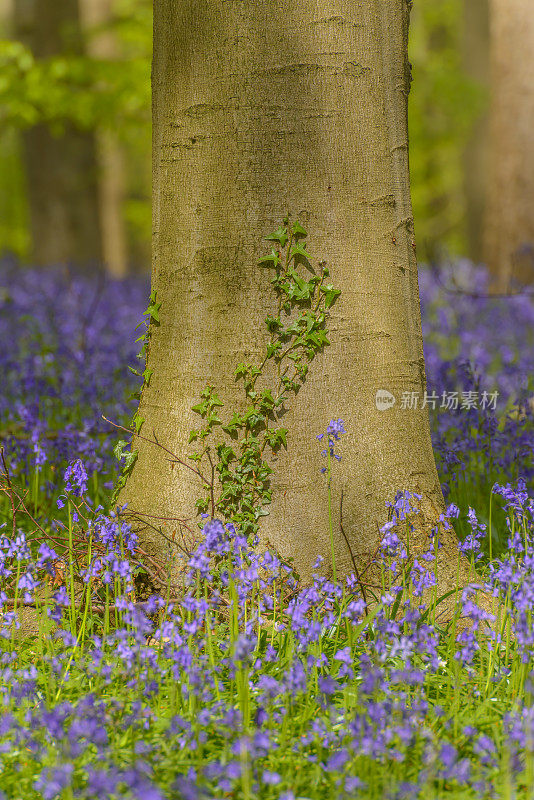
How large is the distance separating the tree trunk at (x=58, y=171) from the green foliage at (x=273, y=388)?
9.25 m

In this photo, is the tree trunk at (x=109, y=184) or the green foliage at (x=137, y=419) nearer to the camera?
the green foliage at (x=137, y=419)

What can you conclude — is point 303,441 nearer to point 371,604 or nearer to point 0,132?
point 371,604

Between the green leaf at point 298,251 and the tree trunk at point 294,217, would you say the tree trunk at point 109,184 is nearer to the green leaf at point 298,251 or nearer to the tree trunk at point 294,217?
the tree trunk at point 294,217

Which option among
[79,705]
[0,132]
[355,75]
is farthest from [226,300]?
[0,132]

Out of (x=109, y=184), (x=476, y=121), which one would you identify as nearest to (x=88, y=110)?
(x=476, y=121)

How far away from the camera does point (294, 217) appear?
288 centimetres

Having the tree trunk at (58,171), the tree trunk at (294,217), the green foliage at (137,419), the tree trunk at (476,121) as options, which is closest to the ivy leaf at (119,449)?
the green foliage at (137,419)

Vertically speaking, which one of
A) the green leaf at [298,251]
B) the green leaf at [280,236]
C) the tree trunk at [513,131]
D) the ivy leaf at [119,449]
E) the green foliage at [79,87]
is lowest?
the ivy leaf at [119,449]

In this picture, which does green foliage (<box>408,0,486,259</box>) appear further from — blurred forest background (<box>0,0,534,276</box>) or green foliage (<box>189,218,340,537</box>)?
green foliage (<box>189,218,340,537</box>)

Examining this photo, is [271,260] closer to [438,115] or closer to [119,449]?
[119,449]

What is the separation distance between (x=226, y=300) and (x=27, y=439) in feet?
5.09

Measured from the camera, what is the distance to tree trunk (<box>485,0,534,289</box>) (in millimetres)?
8773

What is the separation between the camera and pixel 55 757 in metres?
1.99

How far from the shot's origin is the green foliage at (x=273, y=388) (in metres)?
2.88
